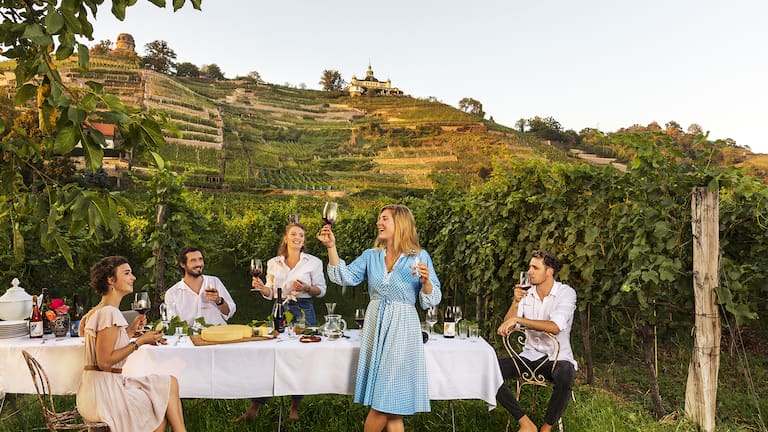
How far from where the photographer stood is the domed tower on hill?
4975 centimetres

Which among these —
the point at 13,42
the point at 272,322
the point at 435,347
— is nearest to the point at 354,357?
the point at 435,347

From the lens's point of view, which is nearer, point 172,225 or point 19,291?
point 19,291

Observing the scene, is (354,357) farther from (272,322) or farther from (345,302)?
(345,302)

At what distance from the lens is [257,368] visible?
280 cm

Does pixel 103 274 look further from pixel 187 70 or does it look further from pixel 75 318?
pixel 187 70

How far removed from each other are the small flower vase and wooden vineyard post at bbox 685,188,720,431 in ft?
11.9

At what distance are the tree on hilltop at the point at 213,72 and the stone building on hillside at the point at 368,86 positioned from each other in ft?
36.6

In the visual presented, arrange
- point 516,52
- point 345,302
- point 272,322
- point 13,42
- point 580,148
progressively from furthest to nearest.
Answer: point 580,148
point 516,52
point 345,302
point 272,322
point 13,42

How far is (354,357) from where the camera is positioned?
283cm

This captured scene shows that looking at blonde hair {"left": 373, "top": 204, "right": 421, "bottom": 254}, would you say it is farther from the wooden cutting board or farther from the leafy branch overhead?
the leafy branch overhead

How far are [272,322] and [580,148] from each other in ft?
157

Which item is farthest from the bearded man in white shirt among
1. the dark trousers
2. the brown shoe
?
the dark trousers

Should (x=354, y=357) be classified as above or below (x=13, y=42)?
below

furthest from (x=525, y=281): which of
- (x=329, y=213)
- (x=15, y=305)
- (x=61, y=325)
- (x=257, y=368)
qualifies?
(x=15, y=305)
